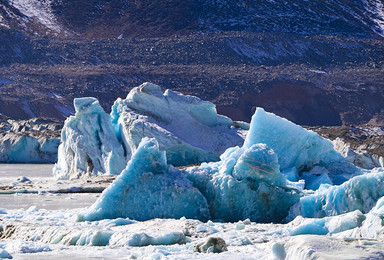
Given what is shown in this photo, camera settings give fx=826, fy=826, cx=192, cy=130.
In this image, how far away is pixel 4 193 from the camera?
16.1 metres

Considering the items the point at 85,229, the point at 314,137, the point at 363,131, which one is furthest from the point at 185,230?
the point at 363,131

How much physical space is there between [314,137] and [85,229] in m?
5.77

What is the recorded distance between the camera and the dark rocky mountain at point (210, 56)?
52.2 metres

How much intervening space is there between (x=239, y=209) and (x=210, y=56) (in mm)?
47011

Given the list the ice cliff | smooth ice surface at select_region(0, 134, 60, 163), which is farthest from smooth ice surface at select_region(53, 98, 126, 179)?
smooth ice surface at select_region(0, 134, 60, 163)

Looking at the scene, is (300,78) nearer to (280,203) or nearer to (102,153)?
(102,153)

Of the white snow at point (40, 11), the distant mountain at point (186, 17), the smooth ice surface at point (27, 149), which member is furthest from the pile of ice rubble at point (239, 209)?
the white snow at point (40, 11)

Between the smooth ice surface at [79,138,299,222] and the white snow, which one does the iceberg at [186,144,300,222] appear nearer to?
the smooth ice surface at [79,138,299,222]

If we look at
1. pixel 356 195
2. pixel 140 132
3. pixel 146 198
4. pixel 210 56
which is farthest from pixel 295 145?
pixel 210 56

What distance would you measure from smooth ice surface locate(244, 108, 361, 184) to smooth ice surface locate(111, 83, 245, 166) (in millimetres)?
4987

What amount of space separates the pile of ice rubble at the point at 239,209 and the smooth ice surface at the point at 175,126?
205 inches

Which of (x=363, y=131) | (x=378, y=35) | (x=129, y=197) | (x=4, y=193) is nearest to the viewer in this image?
(x=129, y=197)

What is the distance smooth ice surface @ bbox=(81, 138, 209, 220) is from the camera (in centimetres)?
1071

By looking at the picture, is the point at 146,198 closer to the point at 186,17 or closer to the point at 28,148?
the point at 28,148
